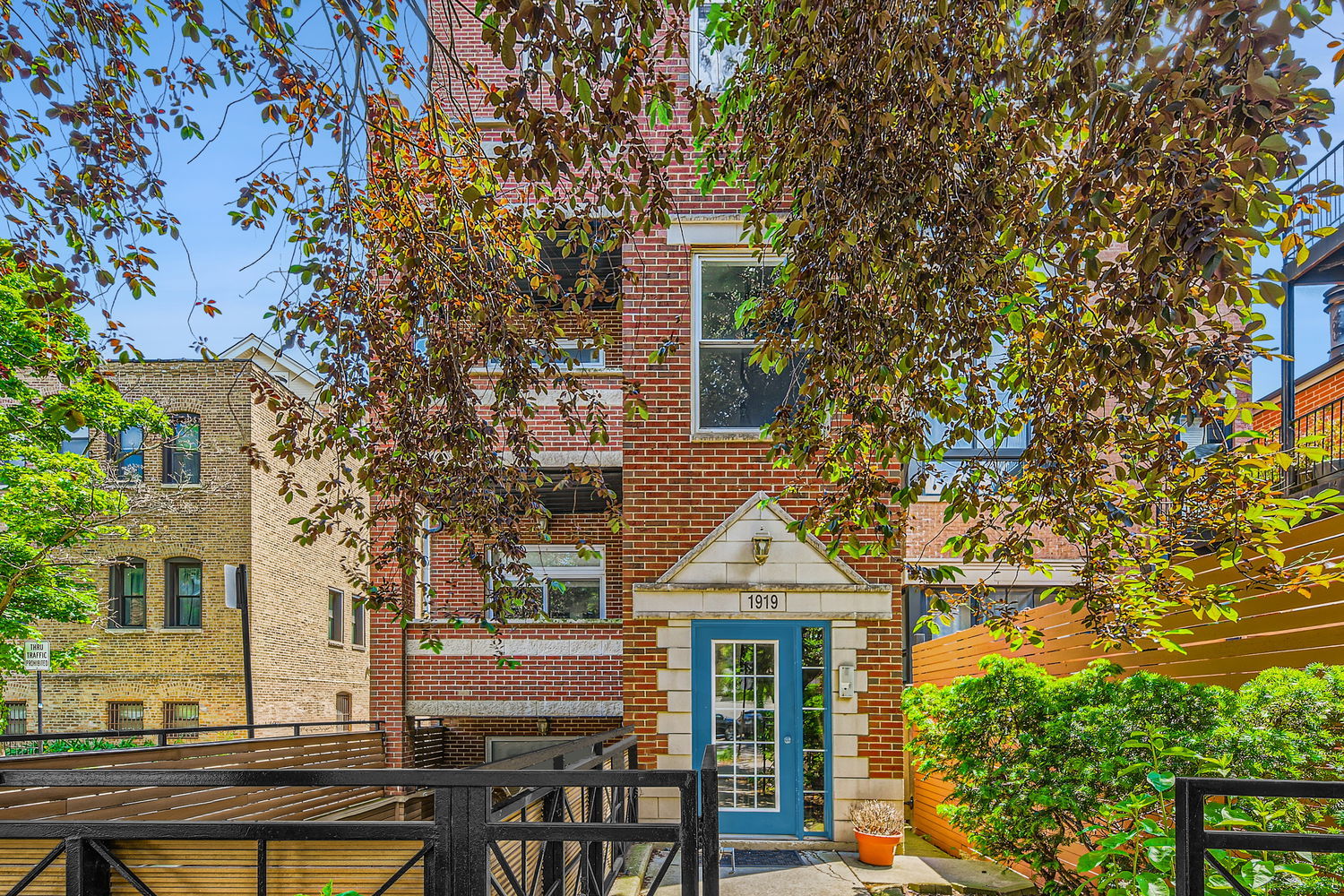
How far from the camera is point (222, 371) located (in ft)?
67.0

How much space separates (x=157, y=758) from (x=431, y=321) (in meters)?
4.53

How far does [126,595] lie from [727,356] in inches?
714

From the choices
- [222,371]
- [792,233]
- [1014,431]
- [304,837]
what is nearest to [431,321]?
[792,233]

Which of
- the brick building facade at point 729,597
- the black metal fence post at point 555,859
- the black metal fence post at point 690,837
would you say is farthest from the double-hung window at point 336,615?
the black metal fence post at point 690,837

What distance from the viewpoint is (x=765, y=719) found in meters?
8.13

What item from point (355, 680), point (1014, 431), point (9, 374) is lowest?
point (355, 680)

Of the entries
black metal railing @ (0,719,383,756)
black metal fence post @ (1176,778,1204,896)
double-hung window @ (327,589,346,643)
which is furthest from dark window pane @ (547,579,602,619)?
double-hung window @ (327,589,346,643)

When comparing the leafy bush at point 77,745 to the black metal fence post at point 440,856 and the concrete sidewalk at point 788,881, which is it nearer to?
the concrete sidewalk at point 788,881

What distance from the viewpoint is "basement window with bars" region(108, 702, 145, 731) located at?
62.5 ft

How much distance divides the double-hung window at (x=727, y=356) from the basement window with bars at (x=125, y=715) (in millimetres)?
17409

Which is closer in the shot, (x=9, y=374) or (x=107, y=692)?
(x=9, y=374)

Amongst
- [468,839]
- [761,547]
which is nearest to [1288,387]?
[761,547]

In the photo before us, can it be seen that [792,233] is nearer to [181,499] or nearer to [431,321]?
[431,321]

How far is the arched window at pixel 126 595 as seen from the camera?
19.7 meters
